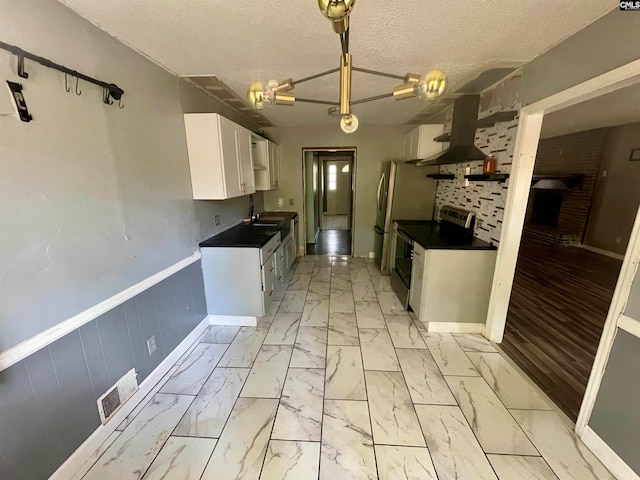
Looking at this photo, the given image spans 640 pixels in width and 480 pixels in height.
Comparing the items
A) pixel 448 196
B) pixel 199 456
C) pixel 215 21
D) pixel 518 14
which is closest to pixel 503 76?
pixel 518 14

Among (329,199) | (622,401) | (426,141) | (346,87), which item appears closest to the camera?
(346,87)

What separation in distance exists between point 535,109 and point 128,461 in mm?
3463

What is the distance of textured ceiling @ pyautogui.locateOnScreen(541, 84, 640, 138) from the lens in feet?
9.05

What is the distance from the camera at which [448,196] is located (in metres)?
Answer: 3.52

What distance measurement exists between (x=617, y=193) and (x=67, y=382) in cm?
790

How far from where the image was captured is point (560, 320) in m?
2.76

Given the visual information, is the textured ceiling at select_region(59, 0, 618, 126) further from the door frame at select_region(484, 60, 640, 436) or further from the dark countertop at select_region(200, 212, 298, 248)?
the dark countertop at select_region(200, 212, 298, 248)

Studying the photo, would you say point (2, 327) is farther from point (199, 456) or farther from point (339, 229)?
point (339, 229)

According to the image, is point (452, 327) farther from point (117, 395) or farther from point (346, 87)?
point (117, 395)

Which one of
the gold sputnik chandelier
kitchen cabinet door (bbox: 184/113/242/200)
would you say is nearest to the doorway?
kitchen cabinet door (bbox: 184/113/242/200)

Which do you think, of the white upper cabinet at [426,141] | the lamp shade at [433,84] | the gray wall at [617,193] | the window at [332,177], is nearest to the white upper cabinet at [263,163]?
the white upper cabinet at [426,141]

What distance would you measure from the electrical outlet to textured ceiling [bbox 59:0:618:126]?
201 cm

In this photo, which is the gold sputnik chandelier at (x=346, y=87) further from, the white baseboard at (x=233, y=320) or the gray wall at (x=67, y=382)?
the white baseboard at (x=233, y=320)

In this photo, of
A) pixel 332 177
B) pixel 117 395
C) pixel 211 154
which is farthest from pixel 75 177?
pixel 332 177
